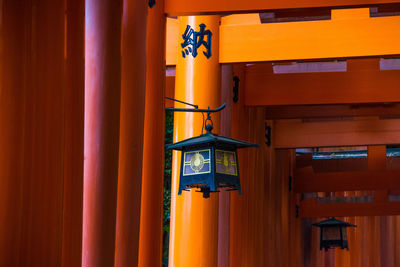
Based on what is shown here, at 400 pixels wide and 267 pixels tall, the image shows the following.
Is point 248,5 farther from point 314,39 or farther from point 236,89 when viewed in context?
point 236,89

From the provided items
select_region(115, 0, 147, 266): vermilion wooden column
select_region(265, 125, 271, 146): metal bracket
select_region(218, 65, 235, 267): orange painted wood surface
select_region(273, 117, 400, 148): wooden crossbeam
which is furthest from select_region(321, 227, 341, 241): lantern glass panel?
select_region(115, 0, 147, 266): vermilion wooden column

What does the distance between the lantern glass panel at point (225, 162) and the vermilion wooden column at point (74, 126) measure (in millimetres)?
2218

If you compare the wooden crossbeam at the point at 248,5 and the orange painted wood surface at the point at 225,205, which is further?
the orange painted wood surface at the point at 225,205

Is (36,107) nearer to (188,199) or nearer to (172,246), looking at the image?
(188,199)

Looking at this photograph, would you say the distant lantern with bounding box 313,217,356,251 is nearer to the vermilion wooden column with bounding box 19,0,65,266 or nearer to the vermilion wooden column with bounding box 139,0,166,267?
the vermilion wooden column with bounding box 139,0,166,267

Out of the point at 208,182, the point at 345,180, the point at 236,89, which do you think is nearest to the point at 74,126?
the point at 208,182

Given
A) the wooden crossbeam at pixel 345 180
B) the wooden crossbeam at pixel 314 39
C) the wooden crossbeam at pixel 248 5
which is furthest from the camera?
the wooden crossbeam at pixel 345 180

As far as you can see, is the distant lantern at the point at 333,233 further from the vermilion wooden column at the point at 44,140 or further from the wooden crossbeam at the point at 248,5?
the vermilion wooden column at the point at 44,140

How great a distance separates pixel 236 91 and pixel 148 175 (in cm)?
314

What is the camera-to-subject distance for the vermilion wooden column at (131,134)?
4.10 meters

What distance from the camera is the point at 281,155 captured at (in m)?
12.0

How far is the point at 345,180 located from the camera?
39.1ft

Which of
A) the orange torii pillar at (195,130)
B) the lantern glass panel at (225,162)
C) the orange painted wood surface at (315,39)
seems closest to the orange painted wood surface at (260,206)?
the orange painted wood surface at (315,39)

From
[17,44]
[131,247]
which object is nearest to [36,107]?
[17,44]
